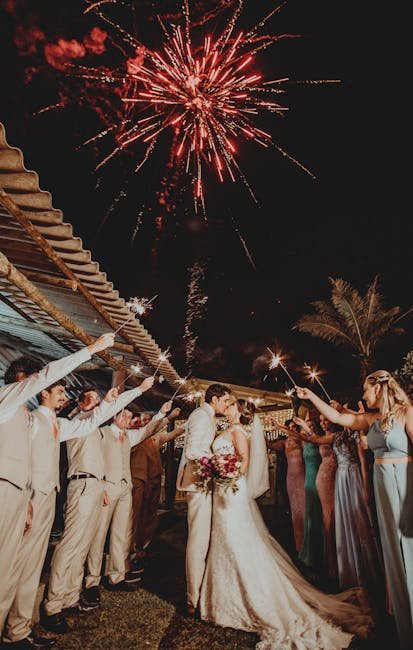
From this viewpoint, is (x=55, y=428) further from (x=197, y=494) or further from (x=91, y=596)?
(x=91, y=596)

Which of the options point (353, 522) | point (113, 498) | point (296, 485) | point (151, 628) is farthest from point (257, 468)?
point (296, 485)

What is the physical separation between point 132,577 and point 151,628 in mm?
1663

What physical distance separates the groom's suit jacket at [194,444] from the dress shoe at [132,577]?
180cm

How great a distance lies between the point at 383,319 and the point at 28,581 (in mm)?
16140

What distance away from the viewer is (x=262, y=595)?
3594 mm

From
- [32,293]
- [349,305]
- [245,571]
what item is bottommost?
[245,571]

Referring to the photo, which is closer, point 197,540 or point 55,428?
point 55,428

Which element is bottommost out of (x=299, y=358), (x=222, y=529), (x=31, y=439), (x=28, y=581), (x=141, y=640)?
(x=141, y=640)

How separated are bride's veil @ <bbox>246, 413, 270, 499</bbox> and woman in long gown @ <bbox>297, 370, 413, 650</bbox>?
1.25m

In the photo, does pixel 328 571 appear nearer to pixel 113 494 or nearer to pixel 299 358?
pixel 113 494

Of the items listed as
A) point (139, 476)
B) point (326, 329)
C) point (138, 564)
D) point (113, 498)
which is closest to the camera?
point (113, 498)

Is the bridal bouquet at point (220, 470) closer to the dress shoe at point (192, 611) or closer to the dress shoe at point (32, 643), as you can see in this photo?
the dress shoe at point (192, 611)

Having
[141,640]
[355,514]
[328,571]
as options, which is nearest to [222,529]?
[141,640]

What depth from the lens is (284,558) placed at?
13.6ft
